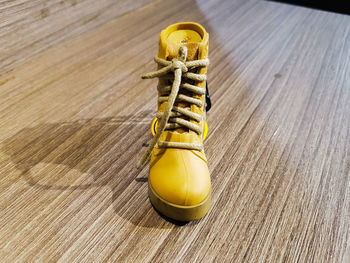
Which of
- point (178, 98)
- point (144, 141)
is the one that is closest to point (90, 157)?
point (144, 141)

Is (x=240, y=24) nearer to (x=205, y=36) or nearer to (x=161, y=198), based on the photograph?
(x=205, y=36)

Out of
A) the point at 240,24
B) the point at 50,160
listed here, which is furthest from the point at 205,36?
the point at 240,24

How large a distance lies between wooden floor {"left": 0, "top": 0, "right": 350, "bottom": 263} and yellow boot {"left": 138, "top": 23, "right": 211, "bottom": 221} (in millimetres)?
46

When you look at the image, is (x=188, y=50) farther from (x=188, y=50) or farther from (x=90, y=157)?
(x=90, y=157)

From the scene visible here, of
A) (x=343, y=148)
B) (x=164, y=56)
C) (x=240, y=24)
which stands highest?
(x=164, y=56)

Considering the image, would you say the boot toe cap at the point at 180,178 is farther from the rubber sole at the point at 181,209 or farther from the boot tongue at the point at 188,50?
the boot tongue at the point at 188,50

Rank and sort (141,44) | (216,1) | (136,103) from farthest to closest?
(216,1), (141,44), (136,103)

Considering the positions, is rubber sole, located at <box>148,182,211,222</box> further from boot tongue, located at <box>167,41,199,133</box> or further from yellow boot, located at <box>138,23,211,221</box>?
boot tongue, located at <box>167,41,199,133</box>

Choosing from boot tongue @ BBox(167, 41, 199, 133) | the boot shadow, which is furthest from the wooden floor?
boot tongue @ BBox(167, 41, 199, 133)

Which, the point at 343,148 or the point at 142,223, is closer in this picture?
the point at 142,223

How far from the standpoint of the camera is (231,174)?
53 centimetres

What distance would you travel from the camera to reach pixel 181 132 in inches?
18.8

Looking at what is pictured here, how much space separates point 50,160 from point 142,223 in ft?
0.79

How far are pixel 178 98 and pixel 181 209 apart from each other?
186mm
